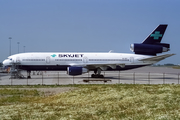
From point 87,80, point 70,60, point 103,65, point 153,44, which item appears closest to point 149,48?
point 153,44

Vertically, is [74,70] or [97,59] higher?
[97,59]

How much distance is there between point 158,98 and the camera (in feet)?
52.5

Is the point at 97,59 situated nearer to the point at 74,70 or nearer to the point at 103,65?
the point at 103,65

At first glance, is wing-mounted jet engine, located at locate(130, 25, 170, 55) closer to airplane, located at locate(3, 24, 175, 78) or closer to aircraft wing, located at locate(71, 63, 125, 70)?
airplane, located at locate(3, 24, 175, 78)

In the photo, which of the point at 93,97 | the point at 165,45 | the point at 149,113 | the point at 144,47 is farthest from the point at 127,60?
the point at 149,113

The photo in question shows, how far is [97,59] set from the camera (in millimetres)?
38781

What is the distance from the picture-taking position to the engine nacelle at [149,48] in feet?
126

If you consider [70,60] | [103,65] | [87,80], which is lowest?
[87,80]

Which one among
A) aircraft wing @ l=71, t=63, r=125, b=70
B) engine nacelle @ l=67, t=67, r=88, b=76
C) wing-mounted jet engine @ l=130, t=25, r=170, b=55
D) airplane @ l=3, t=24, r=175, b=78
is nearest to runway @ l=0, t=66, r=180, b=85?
engine nacelle @ l=67, t=67, r=88, b=76

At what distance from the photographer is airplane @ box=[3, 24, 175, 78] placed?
3731 cm

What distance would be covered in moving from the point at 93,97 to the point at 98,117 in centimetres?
686

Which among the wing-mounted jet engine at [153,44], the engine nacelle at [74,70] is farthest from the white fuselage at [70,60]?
the engine nacelle at [74,70]

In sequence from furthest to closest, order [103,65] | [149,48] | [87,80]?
[149,48], [103,65], [87,80]

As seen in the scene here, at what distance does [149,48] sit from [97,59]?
321 inches
